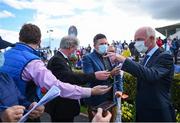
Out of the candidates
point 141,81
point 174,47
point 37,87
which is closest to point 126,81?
point 141,81

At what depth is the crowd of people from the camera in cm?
409

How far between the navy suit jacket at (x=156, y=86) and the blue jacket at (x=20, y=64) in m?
1.25

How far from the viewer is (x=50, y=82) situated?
441 centimetres

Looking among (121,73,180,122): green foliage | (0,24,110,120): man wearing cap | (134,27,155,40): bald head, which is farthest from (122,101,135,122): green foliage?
(0,24,110,120): man wearing cap

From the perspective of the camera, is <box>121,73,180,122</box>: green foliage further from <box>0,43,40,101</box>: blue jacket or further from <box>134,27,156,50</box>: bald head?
<box>0,43,40,101</box>: blue jacket

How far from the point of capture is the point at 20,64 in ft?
14.2

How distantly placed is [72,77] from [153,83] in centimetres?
120

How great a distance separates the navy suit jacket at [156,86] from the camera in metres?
4.88

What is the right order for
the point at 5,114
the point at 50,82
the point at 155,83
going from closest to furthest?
1. the point at 5,114
2. the point at 50,82
3. the point at 155,83

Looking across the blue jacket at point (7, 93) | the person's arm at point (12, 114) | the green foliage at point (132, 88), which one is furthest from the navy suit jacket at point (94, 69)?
the green foliage at point (132, 88)

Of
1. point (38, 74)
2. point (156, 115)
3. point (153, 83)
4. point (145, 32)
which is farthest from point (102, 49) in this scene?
point (38, 74)

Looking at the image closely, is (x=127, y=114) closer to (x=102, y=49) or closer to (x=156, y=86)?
(x=102, y=49)

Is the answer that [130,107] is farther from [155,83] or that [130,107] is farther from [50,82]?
[50,82]

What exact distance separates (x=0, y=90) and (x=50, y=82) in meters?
0.85
